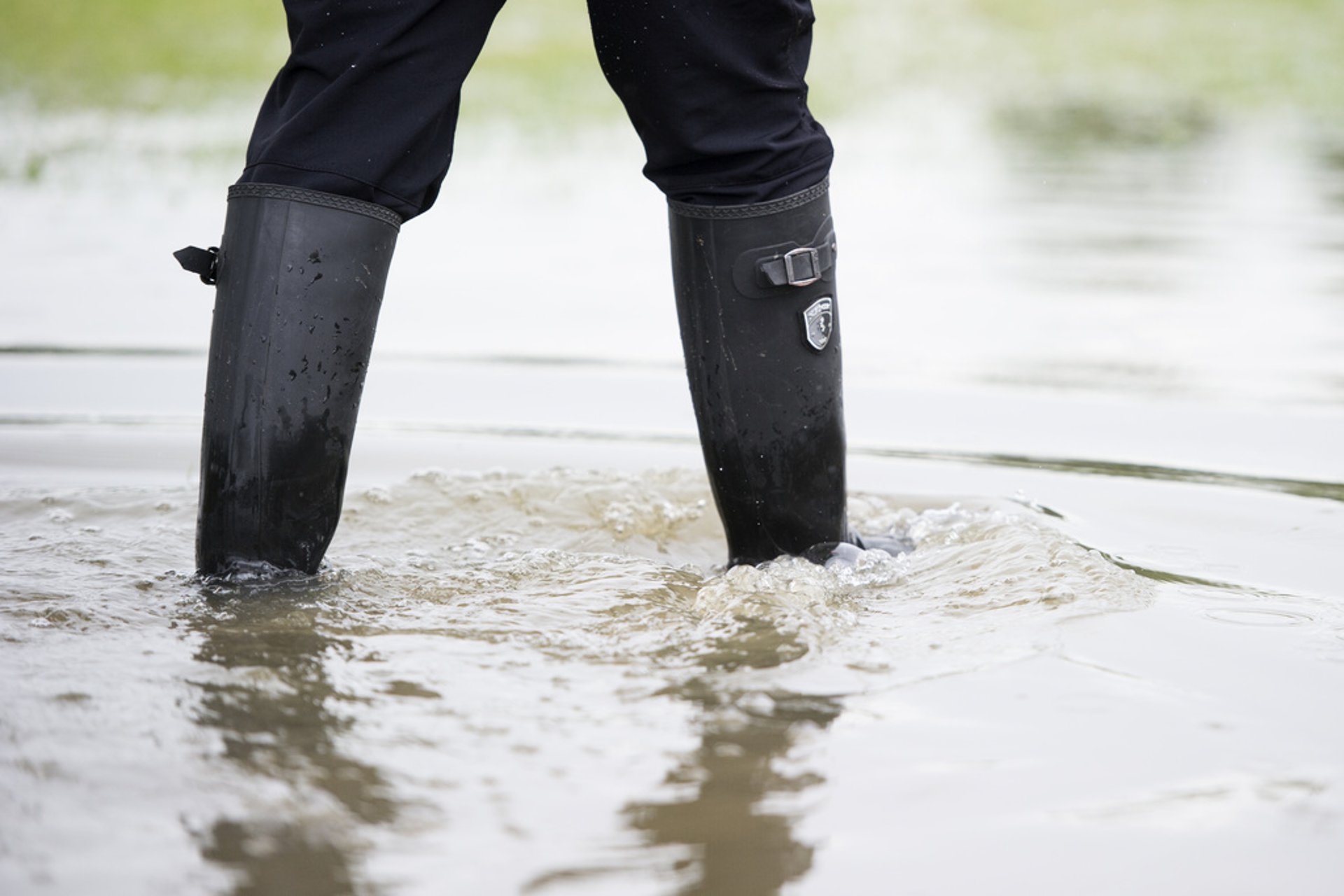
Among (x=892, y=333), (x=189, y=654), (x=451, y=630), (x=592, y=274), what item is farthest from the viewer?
(x=592, y=274)

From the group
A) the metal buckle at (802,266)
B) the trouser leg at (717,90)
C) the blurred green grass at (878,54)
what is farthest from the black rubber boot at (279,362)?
the blurred green grass at (878,54)

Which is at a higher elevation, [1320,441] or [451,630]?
[1320,441]

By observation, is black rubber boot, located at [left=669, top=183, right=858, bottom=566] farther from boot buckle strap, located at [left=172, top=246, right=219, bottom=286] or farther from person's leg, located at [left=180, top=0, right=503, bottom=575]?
boot buckle strap, located at [left=172, top=246, right=219, bottom=286]

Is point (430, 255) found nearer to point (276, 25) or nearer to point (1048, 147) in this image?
point (1048, 147)

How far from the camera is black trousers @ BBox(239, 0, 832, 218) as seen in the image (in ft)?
4.64

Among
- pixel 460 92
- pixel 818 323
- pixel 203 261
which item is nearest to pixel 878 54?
pixel 818 323

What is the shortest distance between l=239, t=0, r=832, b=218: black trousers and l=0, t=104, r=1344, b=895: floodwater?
414 millimetres

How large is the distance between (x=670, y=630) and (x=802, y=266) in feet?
1.46

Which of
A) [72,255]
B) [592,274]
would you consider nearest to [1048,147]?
[592,274]

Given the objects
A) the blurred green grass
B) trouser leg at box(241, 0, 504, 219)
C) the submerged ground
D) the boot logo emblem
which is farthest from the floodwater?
the blurred green grass

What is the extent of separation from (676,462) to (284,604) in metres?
0.98

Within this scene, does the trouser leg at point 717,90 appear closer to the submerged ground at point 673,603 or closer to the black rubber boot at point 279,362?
the black rubber boot at point 279,362

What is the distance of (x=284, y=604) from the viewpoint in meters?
1.42

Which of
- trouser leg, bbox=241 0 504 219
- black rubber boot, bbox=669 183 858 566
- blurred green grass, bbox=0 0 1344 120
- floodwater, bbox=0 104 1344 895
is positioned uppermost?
blurred green grass, bbox=0 0 1344 120
